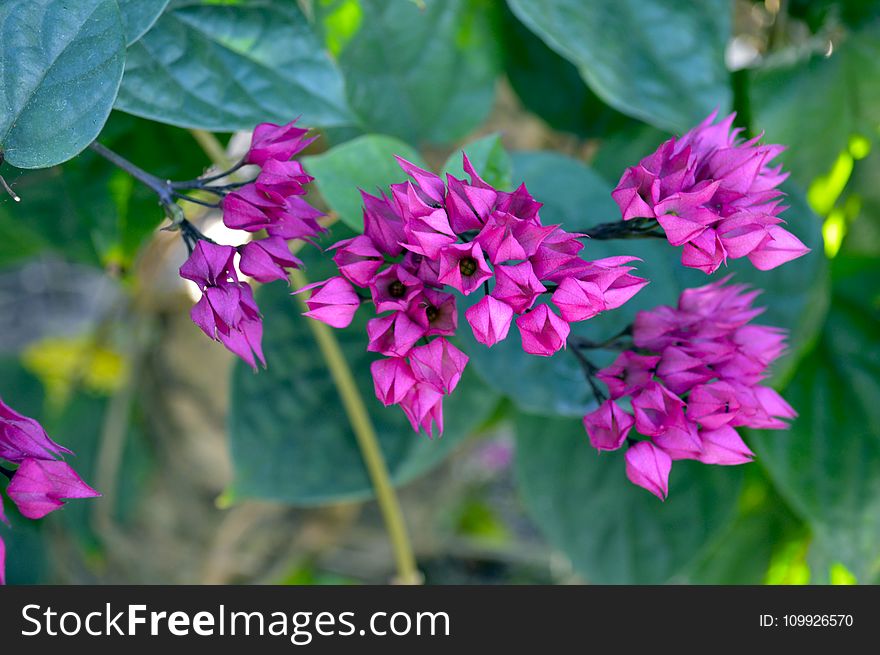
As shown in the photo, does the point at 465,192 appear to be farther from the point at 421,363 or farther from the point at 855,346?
the point at 855,346

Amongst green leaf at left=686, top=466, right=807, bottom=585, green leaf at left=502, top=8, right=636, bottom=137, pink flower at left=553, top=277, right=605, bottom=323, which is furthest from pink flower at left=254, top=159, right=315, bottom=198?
green leaf at left=686, top=466, right=807, bottom=585

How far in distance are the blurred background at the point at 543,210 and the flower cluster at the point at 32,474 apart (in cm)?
14

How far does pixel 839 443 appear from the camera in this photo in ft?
1.95

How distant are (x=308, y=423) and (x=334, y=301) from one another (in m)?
0.33

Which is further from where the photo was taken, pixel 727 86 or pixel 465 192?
pixel 727 86

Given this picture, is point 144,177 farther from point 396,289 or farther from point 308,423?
point 308,423

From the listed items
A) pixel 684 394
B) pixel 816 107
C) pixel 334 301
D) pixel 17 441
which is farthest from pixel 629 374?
pixel 816 107

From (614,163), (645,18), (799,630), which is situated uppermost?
(645,18)

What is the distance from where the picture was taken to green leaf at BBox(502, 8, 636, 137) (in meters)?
0.63

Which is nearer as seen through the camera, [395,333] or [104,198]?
[395,333]

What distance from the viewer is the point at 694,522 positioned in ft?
1.99

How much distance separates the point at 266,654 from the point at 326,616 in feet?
0.12

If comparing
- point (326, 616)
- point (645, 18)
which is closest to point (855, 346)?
point (645, 18)

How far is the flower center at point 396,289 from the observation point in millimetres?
302
